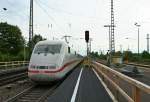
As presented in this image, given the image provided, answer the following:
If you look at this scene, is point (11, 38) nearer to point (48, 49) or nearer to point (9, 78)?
point (9, 78)

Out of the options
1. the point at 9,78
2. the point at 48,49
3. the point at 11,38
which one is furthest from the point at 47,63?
the point at 11,38

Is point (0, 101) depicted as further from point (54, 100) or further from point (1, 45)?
point (1, 45)

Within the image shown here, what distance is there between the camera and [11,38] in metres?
122

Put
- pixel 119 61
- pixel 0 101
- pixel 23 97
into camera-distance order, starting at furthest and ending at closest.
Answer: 1. pixel 119 61
2. pixel 23 97
3. pixel 0 101

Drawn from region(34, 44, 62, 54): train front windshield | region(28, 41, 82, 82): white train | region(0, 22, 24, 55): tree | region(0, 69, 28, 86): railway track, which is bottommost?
region(0, 69, 28, 86): railway track

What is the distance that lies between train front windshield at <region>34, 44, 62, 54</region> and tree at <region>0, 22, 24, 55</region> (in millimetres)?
99819

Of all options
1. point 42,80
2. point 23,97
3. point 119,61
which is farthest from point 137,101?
point 119,61

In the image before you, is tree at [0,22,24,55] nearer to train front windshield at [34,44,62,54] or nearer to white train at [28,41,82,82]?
train front windshield at [34,44,62,54]

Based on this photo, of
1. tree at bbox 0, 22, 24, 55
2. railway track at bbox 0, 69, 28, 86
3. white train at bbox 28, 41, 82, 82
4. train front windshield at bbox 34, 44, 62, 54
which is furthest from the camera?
tree at bbox 0, 22, 24, 55

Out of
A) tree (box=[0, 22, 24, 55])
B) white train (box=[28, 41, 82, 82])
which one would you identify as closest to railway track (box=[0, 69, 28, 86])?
white train (box=[28, 41, 82, 82])

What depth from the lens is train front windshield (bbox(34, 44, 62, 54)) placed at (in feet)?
66.9

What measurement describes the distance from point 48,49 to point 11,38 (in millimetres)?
103951

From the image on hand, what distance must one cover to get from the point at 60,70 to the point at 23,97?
5.16 m

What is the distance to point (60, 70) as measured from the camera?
19266 mm
